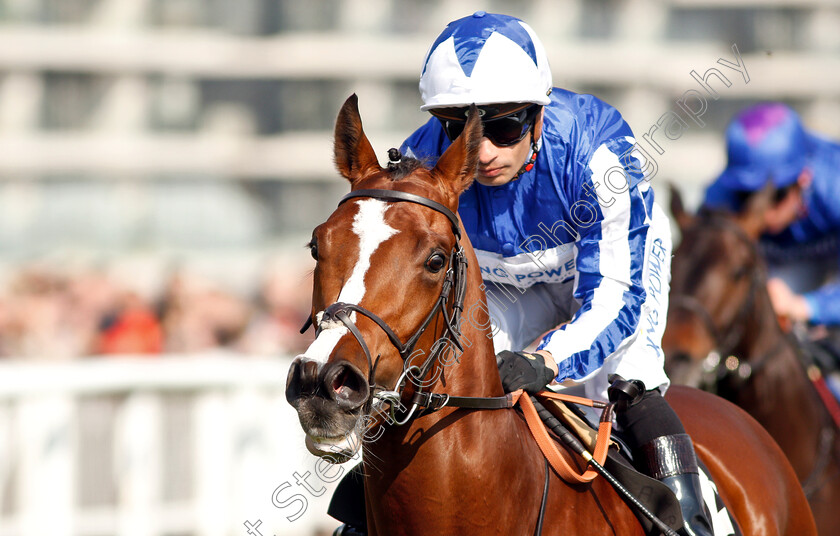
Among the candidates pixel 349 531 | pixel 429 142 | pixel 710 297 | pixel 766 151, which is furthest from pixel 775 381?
pixel 349 531

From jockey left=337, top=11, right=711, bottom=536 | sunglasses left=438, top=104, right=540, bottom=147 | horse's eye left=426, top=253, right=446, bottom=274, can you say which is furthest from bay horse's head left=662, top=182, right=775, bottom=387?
horse's eye left=426, top=253, right=446, bottom=274

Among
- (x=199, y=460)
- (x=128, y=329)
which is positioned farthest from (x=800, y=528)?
(x=128, y=329)

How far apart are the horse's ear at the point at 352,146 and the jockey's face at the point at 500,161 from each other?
39 centimetres

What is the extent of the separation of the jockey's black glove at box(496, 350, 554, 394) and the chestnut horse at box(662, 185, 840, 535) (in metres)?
2.60

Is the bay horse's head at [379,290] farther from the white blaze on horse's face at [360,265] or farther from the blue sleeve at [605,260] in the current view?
→ the blue sleeve at [605,260]

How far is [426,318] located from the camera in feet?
7.31

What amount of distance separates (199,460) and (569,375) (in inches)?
162

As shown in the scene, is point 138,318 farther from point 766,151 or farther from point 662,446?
point 662,446

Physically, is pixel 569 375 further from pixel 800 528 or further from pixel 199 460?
pixel 199 460

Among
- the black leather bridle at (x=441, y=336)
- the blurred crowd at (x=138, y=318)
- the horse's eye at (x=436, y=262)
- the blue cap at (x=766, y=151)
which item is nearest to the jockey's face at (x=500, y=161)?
the black leather bridle at (x=441, y=336)

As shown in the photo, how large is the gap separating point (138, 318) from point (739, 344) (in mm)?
5005

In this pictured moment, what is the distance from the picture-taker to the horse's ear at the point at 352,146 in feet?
8.29

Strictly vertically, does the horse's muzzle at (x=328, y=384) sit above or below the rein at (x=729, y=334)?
below

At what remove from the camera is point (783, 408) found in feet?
16.4
